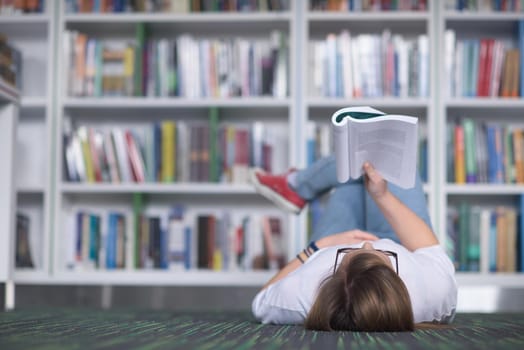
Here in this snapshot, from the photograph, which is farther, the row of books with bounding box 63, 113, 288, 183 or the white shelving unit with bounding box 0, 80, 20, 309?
the row of books with bounding box 63, 113, 288, 183

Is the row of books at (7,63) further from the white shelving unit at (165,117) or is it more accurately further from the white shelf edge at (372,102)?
the white shelf edge at (372,102)

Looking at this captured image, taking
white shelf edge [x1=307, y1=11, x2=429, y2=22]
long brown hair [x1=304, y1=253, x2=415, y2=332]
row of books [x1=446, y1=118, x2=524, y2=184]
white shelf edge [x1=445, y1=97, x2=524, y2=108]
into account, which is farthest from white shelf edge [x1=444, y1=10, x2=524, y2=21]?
long brown hair [x1=304, y1=253, x2=415, y2=332]

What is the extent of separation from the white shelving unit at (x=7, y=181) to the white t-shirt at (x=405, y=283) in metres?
1.67

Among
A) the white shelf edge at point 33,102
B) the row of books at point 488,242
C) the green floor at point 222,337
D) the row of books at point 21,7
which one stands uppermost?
the row of books at point 21,7

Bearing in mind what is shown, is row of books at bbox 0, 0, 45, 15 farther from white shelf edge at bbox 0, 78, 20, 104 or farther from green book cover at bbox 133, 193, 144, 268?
green book cover at bbox 133, 193, 144, 268

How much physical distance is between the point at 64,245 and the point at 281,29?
1413 mm

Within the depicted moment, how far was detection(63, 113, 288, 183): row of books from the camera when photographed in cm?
346

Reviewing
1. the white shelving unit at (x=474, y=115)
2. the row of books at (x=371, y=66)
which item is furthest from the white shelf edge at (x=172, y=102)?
the white shelving unit at (x=474, y=115)

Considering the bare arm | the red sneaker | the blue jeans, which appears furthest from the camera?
the red sneaker

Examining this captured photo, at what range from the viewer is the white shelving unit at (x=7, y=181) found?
309cm

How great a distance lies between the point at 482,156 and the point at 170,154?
54.3 inches

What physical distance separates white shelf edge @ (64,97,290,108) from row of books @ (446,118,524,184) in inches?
30.1

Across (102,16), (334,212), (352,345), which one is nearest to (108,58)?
(102,16)

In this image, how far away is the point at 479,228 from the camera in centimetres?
339
